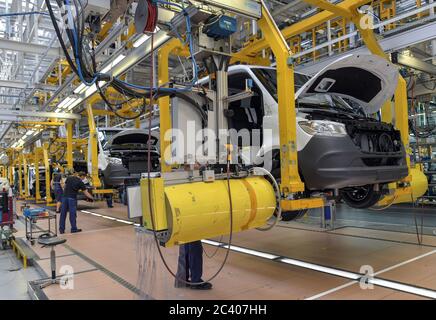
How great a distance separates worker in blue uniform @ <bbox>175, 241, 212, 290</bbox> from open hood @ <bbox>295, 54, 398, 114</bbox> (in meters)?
1.93

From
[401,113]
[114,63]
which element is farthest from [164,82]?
[401,113]

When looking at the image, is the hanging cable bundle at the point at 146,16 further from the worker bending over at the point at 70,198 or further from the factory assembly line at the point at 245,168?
the worker bending over at the point at 70,198

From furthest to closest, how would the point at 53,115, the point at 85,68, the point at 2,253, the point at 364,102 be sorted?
the point at 53,115 < the point at 2,253 < the point at 364,102 < the point at 85,68

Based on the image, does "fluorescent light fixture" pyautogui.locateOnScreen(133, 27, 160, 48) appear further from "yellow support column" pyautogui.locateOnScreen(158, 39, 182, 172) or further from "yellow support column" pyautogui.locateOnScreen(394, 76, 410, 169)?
"yellow support column" pyautogui.locateOnScreen(394, 76, 410, 169)

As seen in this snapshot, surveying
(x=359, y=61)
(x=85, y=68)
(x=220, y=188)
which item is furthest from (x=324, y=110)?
(x=85, y=68)

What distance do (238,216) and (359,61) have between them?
215 centimetres

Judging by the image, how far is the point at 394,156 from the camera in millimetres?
3918

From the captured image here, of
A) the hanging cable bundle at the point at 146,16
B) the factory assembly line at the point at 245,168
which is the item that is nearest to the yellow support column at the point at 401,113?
the factory assembly line at the point at 245,168

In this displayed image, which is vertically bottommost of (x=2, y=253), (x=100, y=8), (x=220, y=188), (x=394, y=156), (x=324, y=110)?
(x=2, y=253)

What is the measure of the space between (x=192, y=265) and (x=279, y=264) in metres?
1.44

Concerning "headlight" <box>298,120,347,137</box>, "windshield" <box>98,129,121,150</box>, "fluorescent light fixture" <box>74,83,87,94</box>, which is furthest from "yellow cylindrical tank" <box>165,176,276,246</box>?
"windshield" <box>98,129,121,150</box>

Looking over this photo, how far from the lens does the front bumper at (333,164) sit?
3.35 meters

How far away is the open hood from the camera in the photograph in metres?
3.75
